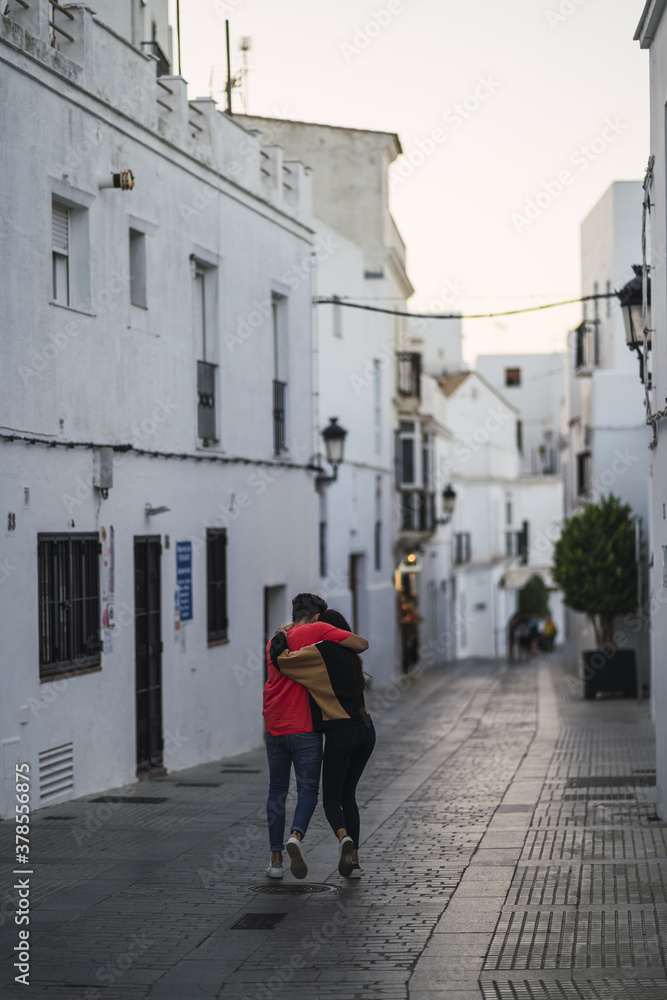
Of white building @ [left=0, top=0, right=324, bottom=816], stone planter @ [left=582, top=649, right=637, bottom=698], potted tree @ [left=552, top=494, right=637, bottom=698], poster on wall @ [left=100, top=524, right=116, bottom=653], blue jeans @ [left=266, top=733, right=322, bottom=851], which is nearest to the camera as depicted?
blue jeans @ [left=266, top=733, right=322, bottom=851]

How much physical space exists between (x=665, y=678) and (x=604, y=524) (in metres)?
14.4

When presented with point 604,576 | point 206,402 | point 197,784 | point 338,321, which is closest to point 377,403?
point 338,321

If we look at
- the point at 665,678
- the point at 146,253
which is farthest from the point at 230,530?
the point at 665,678

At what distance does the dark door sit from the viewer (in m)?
13.0

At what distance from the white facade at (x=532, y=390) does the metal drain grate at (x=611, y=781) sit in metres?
54.5

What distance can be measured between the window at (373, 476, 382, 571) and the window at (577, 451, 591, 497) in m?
4.57

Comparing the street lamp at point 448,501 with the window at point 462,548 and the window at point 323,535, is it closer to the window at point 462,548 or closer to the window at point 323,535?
the window at point 462,548

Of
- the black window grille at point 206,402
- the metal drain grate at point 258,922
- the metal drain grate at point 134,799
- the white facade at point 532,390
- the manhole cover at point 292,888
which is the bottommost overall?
the metal drain grate at point 134,799

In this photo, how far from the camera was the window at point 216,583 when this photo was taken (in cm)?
1513

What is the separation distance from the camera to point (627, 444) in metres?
26.1

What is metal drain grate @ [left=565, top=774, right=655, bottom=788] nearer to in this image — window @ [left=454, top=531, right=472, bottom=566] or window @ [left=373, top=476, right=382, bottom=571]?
window @ [left=373, top=476, right=382, bottom=571]

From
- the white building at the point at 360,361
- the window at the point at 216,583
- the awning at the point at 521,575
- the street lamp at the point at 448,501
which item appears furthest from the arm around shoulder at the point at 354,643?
the awning at the point at 521,575

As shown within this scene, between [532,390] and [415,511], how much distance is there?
1520 inches

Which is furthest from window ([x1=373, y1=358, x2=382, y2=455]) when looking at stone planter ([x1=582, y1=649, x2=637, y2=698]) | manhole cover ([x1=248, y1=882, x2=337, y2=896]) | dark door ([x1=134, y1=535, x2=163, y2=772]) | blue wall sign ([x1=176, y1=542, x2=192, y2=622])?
manhole cover ([x1=248, y1=882, x2=337, y2=896])
